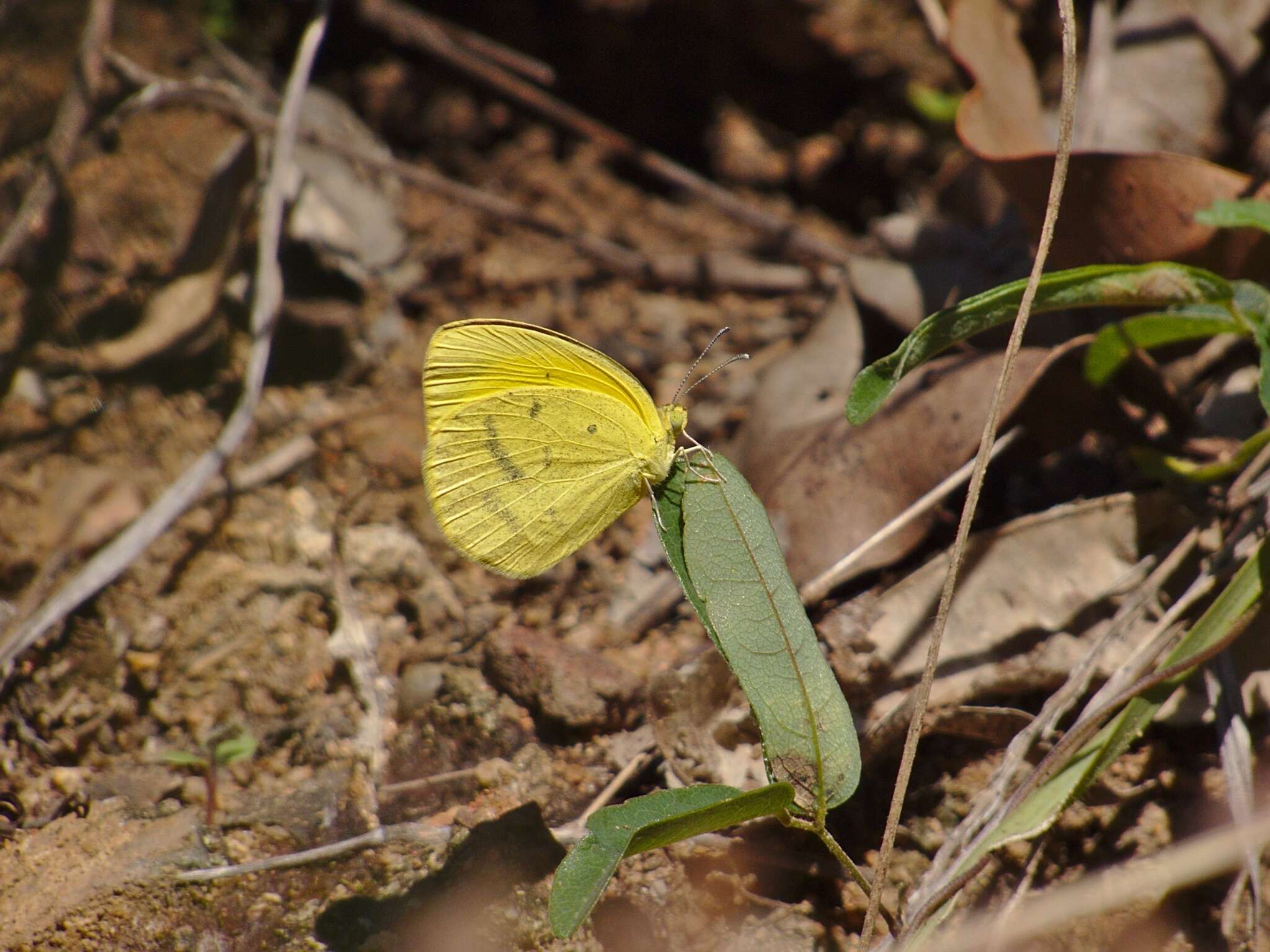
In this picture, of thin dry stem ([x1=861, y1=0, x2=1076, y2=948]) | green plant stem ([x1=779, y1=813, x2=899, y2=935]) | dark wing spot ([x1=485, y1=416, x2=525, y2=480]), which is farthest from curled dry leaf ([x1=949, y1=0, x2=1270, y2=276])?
green plant stem ([x1=779, y1=813, x2=899, y2=935])

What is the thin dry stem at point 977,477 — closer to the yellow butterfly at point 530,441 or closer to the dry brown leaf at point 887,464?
the dry brown leaf at point 887,464

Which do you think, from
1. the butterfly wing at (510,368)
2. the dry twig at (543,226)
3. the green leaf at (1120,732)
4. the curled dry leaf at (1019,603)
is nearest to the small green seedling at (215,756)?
the butterfly wing at (510,368)

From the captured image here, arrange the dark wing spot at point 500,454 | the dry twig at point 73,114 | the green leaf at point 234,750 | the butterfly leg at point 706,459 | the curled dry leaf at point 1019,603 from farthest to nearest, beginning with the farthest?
the dry twig at point 73,114 → the dark wing spot at point 500,454 → the green leaf at point 234,750 → the curled dry leaf at point 1019,603 → the butterfly leg at point 706,459

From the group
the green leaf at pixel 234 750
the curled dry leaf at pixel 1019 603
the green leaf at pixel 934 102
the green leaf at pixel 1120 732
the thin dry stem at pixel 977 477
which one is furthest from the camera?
the green leaf at pixel 934 102

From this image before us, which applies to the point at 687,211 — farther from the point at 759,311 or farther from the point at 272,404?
the point at 272,404

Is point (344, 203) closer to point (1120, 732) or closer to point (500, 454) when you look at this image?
point (500, 454)

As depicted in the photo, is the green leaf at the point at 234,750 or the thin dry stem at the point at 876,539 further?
the green leaf at the point at 234,750

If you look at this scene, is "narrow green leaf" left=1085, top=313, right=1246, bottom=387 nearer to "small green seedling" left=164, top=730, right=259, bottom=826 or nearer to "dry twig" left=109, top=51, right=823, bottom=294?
"dry twig" left=109, top=51, right=823, bottom=294

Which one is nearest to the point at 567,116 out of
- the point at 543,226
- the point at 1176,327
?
the point at 543,226
